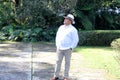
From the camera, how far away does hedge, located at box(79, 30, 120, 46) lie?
16.6 metres

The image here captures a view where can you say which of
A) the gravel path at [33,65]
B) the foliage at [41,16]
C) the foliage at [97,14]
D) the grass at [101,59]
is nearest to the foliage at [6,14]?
the foliage at [41,16]

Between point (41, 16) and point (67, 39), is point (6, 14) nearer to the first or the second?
point (41, 16)

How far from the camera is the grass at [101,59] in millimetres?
10922

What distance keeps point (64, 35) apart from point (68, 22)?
0.34 m

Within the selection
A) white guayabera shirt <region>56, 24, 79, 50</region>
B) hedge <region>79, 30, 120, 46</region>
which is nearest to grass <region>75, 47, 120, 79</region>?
hedge <region>79, 30, 120, 46</region>

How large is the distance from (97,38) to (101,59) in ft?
13.3

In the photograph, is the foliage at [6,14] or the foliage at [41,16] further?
the foliage at [6,14]

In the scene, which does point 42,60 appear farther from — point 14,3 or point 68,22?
point 14,3

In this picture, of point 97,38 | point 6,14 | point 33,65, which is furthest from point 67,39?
point 6,14

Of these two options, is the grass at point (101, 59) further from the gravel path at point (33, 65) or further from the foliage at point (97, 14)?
the foliage at point (97, 14)

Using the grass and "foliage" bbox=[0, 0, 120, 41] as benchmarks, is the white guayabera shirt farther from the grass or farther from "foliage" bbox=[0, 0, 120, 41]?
"foliage" bbox=[0, 0, 120, 41]

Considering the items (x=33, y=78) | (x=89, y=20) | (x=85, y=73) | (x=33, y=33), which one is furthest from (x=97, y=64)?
(x=89, y=20)

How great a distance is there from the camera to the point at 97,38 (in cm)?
1672

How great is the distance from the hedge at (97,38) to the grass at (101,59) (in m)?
1.03
